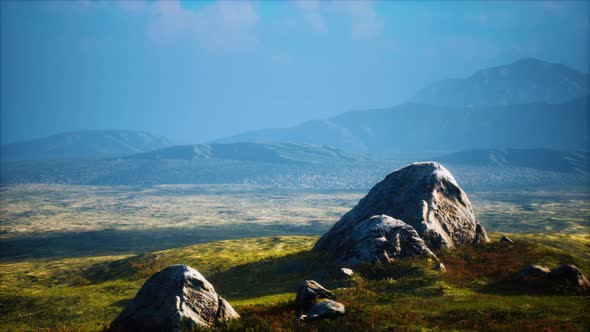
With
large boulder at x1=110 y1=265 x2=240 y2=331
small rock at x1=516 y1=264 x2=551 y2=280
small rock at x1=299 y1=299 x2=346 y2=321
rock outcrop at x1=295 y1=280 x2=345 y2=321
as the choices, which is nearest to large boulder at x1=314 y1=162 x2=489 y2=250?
small rock at x1=516 y1=264 x2=551 y2=280

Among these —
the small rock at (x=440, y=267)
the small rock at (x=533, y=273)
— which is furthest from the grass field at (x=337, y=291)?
the small rock at (x=533, y=273)

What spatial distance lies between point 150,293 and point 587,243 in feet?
234

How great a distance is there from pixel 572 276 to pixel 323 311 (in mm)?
17698

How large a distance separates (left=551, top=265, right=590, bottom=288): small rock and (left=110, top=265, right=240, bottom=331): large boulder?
21521 mm

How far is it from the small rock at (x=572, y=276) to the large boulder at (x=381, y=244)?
9.91 m

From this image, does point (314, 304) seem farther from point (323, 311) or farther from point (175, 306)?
point (175, 306)

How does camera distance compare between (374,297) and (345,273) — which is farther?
(345,273)

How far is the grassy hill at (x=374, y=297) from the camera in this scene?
20.0m

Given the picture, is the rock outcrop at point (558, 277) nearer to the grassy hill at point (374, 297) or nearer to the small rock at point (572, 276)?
the small rock at point (572, 276)

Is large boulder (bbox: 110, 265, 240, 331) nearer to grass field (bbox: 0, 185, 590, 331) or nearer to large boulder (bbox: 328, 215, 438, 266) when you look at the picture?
grass field (bbox: 0, 185, 590, 331)

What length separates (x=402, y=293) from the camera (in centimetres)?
2658

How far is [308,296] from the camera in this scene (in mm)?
22438

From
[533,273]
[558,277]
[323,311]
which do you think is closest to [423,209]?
[533,273]

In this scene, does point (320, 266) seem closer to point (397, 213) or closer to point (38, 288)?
point (397, 213)
